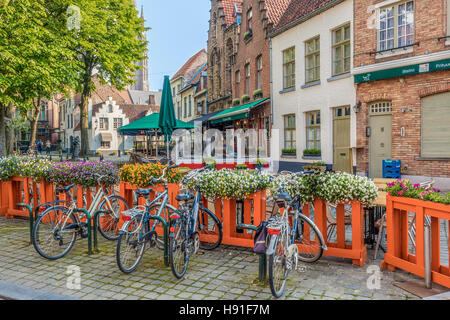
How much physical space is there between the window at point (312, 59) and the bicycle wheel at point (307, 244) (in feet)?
41.5

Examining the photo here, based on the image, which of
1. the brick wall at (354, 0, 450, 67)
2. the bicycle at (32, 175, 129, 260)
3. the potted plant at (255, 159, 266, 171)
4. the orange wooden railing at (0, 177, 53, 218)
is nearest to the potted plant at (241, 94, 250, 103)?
the potted plant at (255, 159, 266, 171)

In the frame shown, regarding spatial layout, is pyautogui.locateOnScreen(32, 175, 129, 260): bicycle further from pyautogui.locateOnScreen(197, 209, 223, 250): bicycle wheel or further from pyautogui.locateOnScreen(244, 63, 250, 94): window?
pyautogui.locateOnScreen(244, 63, 250, 94): window

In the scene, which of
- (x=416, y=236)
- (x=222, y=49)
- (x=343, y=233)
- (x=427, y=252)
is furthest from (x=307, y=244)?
(x=222, y=49)

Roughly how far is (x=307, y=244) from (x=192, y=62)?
127 ft

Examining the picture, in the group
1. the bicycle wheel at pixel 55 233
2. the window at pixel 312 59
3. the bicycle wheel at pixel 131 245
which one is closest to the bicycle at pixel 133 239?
the bicycle wheel at pixel 131 245

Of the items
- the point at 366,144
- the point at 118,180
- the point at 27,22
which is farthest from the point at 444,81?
the point at 27,22

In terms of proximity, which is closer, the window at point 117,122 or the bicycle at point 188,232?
the bicycle at point 188,232

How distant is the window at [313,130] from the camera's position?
1659cm

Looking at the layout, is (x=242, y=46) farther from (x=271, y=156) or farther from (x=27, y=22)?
(x=27, y=22)

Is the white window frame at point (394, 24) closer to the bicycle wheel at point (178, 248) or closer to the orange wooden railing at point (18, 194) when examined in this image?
the bicycle wheel at point (178, 248)

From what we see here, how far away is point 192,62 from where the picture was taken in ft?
137

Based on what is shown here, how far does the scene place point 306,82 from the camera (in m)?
17.3

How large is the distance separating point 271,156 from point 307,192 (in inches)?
561

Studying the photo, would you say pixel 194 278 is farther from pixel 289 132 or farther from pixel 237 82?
pixel 237 82
